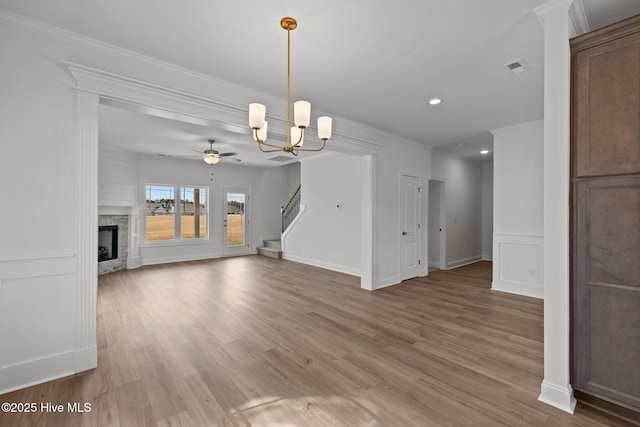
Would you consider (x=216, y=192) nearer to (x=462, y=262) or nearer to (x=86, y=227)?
(x=86, y=227)

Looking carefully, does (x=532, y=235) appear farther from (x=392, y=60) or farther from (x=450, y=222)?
(x=392, y=60)

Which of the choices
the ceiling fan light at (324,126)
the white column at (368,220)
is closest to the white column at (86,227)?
the ceiling fan light at (324,126)

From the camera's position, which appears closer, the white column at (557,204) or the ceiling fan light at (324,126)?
the white column at (557,204)

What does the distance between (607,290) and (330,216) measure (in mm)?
5134

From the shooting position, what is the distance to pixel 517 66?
9.32 ft

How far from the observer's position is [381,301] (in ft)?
14.6

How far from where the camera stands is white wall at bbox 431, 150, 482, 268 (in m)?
7.03

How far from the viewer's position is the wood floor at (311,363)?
6.42 feet

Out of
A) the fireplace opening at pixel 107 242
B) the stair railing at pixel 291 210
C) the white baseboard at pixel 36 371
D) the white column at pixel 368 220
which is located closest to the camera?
the white baseboard at pixel 36 371

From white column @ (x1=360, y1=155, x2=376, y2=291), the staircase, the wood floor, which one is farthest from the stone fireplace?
white column @ (x1=360, y1=155, x2=376, y2=291)

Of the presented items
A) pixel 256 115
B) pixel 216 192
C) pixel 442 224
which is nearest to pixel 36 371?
pixel 256 115

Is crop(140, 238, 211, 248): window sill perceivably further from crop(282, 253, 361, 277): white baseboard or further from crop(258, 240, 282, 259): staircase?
crop(282, 253, 361, 277): white baseboard

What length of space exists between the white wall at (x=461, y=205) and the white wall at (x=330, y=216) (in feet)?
6.99

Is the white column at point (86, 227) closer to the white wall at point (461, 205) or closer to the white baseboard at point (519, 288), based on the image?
the white baseboard at point (519, 288)
